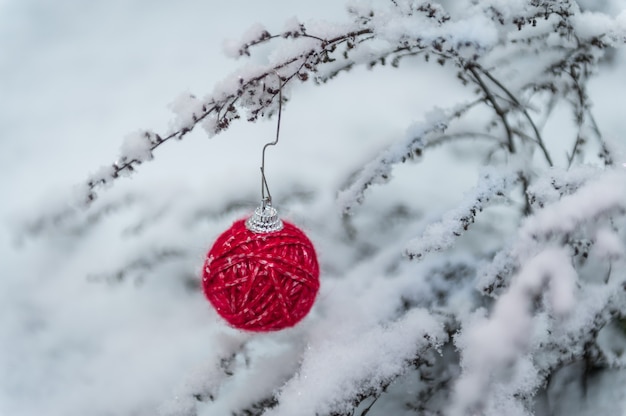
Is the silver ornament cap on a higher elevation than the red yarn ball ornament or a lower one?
higher

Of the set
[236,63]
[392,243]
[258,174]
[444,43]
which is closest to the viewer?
[444,43]

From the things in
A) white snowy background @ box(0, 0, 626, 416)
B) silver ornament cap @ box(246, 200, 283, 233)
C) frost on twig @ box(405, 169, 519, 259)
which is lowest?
frost on twig @ box(405, 169, 519, 259)

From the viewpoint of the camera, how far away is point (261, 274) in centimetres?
74

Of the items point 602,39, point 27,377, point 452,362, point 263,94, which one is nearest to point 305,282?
point 263,94

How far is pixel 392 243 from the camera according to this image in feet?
4.43

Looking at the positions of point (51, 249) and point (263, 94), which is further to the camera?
point (51, 249)

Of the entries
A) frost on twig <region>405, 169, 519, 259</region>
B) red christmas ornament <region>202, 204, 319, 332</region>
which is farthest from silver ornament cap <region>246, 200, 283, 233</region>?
frost on twig <region>405, 169, 519, 259</region>

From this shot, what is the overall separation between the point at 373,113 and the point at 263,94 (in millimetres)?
866

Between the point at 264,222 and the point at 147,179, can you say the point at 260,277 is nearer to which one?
the point at 264,222

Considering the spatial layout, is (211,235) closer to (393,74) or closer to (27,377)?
(27,377)

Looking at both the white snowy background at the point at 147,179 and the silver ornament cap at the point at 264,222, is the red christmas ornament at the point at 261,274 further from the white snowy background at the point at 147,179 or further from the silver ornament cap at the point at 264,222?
the white snowy background at the point at 147,179

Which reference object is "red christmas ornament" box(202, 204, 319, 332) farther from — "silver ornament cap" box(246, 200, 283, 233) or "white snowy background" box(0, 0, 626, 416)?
"white snowy background" box(0, 0, 626, 416)

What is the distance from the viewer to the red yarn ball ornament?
746 mm

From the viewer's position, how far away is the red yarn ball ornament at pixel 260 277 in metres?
0.75
